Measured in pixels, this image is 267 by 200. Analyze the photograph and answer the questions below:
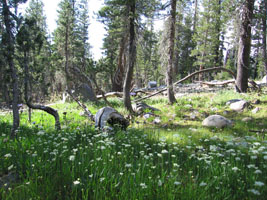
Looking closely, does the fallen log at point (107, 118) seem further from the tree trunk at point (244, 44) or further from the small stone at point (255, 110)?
the tree trunk at point (244, 44)

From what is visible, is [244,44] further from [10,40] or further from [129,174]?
[10,40]

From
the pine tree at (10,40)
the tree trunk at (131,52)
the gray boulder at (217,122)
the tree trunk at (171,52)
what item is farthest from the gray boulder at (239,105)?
the pine tree at (10,40)

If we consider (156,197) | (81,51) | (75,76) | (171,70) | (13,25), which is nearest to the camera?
(156,197)

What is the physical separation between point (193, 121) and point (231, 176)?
525cm

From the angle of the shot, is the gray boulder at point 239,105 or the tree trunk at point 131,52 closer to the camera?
the gray boulder at point 239,105

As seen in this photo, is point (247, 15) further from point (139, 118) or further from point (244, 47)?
point (139, 118)

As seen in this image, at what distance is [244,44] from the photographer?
10.5 m

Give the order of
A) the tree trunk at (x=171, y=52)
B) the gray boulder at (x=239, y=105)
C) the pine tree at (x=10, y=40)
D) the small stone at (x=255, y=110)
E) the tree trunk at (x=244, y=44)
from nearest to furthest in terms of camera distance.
→ the pine tree at (x=10, y=40) < the small stone at (x=255, y=110) < the gray boulder at (x=239, y=105) < the tree trunk at (x=244, y=44) < the tree trunk at (x=171, y=52)

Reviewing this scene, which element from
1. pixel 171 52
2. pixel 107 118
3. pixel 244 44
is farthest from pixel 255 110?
pixel 107 118

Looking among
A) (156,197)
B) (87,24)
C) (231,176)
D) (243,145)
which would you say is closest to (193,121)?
(243,145)

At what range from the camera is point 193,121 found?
25.4 ft

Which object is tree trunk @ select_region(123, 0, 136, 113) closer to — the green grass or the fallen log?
the fallen log

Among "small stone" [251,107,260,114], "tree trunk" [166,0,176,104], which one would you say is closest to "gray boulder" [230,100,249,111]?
"small stone" [251,107,260,114]

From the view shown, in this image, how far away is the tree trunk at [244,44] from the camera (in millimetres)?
9992
